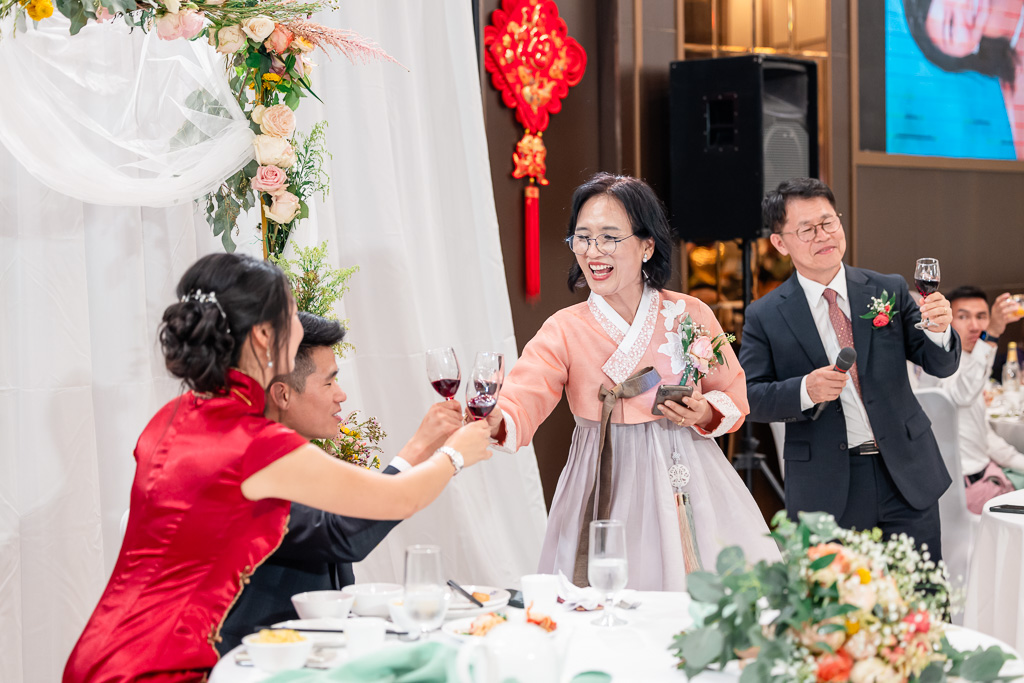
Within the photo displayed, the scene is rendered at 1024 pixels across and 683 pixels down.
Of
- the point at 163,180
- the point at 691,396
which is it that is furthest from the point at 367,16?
the point at 691,396

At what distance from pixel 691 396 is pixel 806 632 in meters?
1.10

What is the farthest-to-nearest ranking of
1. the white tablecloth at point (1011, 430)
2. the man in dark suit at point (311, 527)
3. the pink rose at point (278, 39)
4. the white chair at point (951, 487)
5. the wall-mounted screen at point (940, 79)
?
the wall-mounted screen at point (940, 79), the white tablecloth at point (1011, 430), the white chair at point (951, 487), the pink rose at point (278, 39), the man in dark suit at point (311, 527)

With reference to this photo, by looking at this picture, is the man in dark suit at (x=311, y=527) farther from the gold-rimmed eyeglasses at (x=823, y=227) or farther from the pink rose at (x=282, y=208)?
the gold-rimmed eyeglasses at (x=823, y=227)

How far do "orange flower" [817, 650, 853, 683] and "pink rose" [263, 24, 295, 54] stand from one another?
227cm

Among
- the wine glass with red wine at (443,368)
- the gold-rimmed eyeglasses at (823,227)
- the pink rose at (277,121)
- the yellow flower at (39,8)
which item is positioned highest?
the yellow flower at (39,8)

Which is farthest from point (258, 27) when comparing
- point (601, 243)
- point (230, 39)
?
point (601, 243)

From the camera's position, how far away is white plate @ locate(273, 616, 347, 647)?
1.68m

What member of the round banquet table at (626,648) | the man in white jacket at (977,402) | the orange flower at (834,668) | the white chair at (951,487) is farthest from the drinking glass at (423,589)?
the man in white jacket at (977,402)

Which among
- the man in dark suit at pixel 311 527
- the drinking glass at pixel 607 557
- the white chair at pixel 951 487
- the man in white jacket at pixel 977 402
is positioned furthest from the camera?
the man in white jacket at pixel 977 402

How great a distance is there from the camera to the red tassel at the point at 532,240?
183 inches

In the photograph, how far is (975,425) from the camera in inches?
165

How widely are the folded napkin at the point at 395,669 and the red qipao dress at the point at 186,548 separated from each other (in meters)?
0.28

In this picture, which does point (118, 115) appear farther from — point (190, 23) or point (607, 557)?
point (607, 557)

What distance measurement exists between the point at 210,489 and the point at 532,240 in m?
3.06
